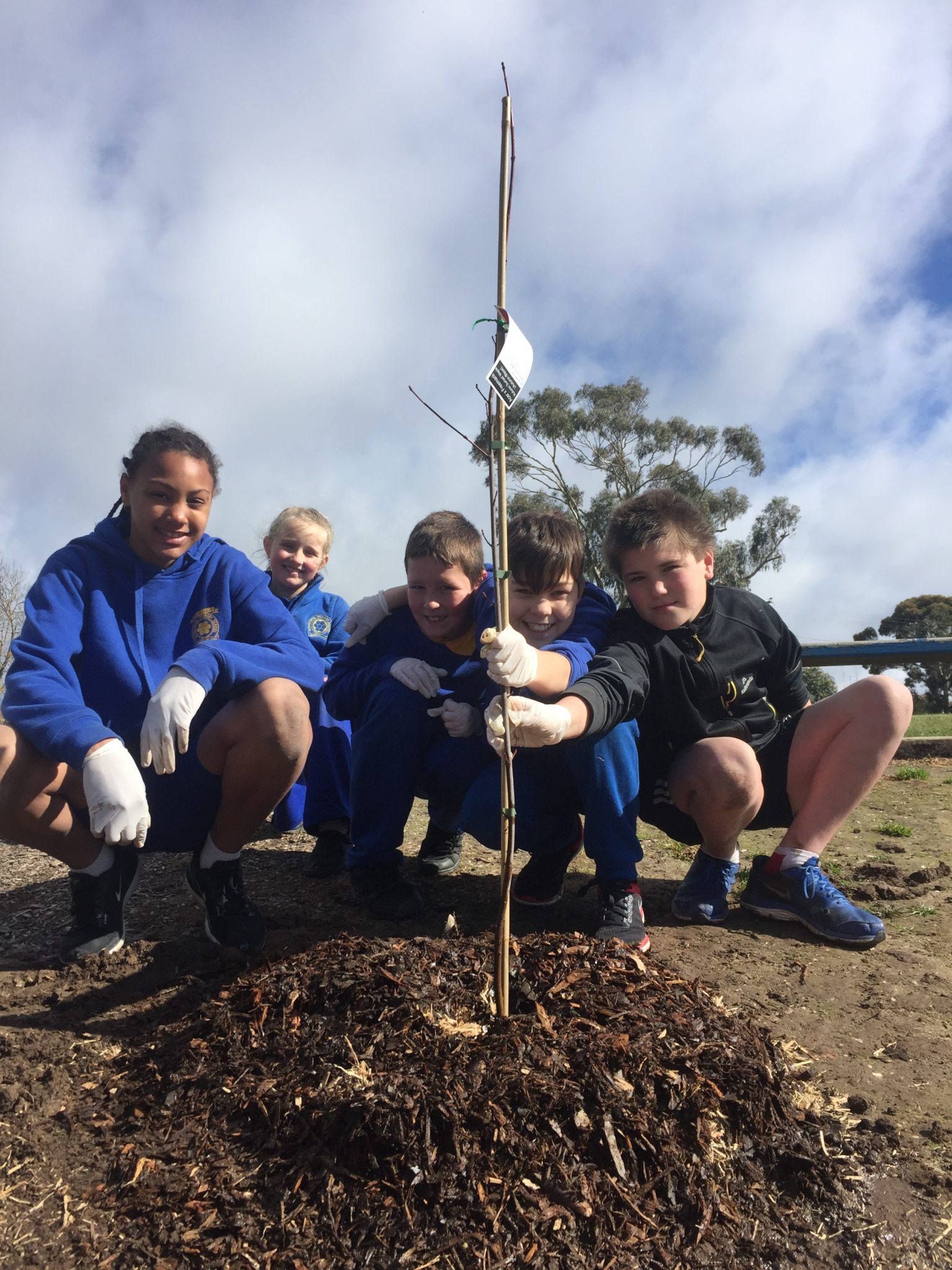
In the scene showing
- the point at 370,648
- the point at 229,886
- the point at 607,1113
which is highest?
the point at 370,648

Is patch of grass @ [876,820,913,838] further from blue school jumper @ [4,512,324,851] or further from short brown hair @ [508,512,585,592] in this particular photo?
blue school jumper @ [4,512,324,851]

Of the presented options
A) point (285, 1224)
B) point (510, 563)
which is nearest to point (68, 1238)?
point (285, 1224)

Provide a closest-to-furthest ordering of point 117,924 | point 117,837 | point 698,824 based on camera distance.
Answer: point 117,837 → point 117,924 → point 698,824

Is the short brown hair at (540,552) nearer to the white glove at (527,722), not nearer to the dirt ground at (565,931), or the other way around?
the white glove at (527,722)

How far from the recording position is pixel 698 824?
2824mm

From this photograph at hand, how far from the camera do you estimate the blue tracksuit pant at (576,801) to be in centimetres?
257

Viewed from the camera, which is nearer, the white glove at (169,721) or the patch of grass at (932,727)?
the white glove at (169,721)

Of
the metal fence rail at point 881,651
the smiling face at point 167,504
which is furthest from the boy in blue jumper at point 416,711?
the metal fence rail at point 881,651

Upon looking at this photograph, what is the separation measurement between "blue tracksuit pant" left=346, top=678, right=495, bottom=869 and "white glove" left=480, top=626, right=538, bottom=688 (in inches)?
37.1

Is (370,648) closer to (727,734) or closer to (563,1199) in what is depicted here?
(727,734)

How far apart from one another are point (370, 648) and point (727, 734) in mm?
1334

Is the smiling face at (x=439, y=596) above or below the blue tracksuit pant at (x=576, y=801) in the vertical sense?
above

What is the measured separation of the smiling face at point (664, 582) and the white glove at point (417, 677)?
72 cm

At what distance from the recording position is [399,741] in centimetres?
285
